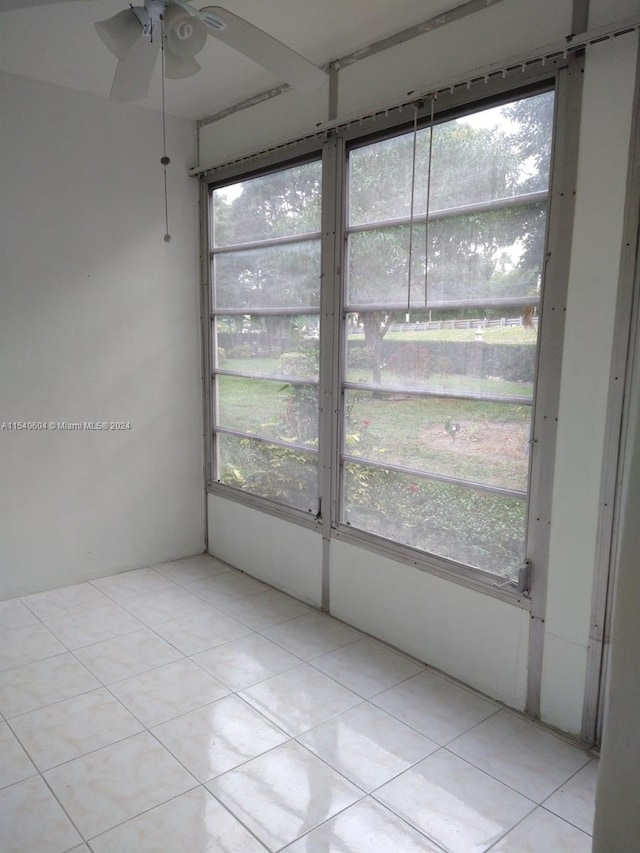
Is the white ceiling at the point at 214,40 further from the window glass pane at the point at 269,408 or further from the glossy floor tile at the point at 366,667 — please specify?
the glossy floor tile at the point at 366,667

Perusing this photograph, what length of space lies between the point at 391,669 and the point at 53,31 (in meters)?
3.33

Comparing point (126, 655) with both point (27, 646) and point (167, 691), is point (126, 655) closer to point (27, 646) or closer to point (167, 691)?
point (167, 691)

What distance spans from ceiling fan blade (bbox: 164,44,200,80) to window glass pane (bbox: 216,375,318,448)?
1.64 meters

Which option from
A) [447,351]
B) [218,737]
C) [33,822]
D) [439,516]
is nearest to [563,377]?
[447,351]

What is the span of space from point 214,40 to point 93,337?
69.2 inches

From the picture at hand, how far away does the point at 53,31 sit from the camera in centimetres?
266

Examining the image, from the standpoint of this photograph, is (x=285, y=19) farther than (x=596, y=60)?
Yes

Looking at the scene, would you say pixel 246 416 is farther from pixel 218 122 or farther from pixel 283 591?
pixel 218 122

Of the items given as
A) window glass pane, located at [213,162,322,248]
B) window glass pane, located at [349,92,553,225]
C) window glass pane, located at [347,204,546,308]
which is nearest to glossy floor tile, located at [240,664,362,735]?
window glass pane, located at [347,204,546,308]

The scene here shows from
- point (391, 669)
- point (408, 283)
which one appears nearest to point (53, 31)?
point (408, 283)

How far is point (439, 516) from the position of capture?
2697 millimetres

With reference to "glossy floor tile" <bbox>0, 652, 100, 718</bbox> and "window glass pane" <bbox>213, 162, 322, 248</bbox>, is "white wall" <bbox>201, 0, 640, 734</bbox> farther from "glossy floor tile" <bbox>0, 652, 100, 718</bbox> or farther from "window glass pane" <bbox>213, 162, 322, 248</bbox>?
"glossy floor tile" <bbox>0, 652, 100, 718</bbox>

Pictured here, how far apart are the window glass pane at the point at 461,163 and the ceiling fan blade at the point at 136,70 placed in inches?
43.5

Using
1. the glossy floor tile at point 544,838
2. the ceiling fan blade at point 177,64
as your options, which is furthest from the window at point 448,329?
the ceiling fan blade at point 177,64
